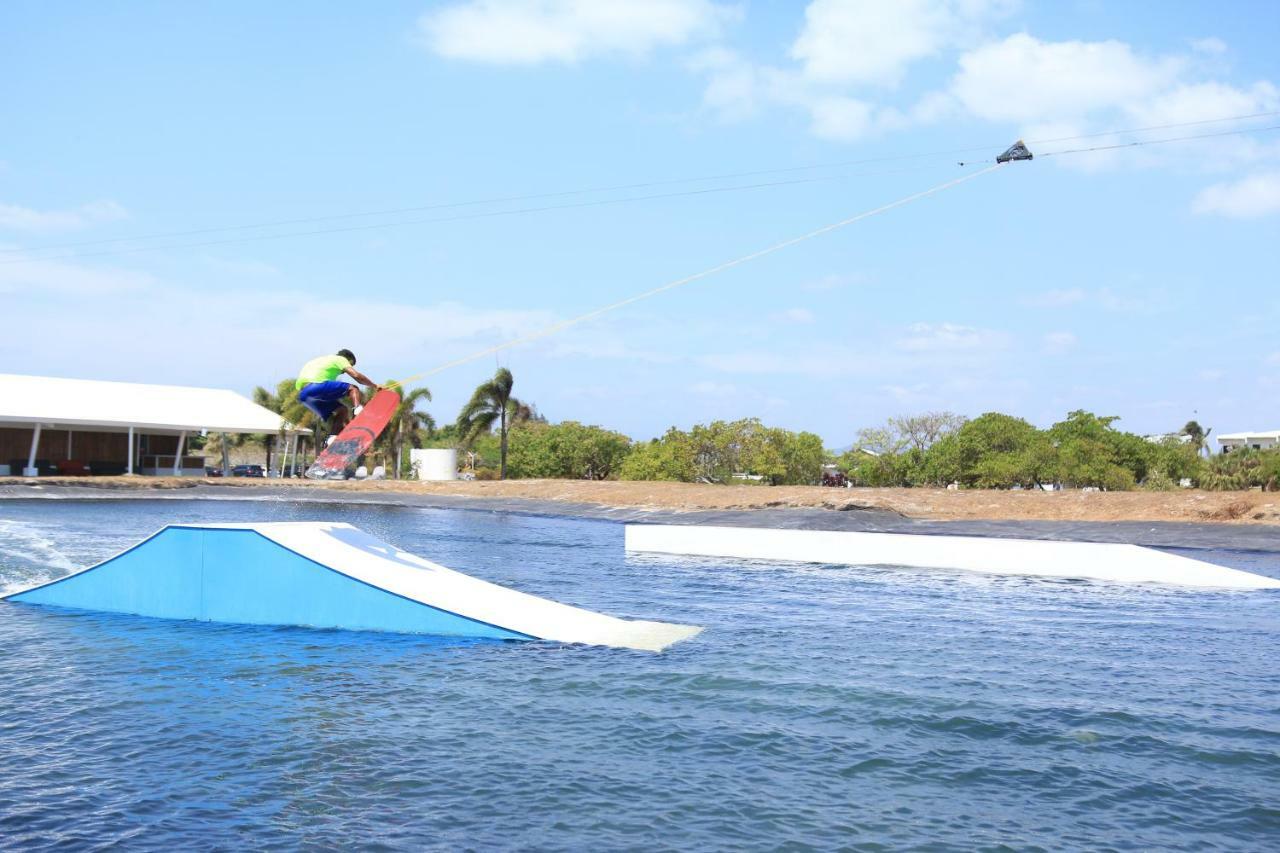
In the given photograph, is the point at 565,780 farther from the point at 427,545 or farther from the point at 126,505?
the point at 126,505

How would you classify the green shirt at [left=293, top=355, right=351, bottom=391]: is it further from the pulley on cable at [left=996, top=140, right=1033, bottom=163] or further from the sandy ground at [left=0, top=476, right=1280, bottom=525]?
the sandy ground at [left=0, top=476, right=1280, bottom=525]

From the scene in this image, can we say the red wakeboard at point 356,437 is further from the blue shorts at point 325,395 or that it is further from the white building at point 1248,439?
the white building at point 1248,439

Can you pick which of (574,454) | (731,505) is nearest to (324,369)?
(731,505)

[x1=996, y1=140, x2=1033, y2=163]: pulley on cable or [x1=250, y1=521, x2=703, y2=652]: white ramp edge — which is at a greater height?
[x1=996, y1=140, x2=1033, y2=163]: pulley on cable

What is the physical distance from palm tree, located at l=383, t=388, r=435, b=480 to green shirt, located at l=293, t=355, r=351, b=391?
127 feet

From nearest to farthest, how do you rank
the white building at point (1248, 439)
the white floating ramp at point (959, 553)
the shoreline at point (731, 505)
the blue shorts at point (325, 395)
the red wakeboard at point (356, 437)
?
the blue shorts at point (325, 395), the red wakeboard at point (356, 437), the white floating ramp at point (959, 553), the shoreline at point (731, 505), the white building at point (1248, 439)

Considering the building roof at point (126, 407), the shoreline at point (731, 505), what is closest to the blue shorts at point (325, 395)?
the shoreline at point (731, 505)

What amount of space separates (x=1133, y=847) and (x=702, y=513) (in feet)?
76.7

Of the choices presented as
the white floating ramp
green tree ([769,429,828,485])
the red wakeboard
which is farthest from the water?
green tree ([769,429,828,485])

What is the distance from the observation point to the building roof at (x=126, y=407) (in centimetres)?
3747

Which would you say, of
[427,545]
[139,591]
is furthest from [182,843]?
[427,545]

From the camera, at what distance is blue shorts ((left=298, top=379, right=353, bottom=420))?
401 inches

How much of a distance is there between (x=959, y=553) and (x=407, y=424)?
121ft

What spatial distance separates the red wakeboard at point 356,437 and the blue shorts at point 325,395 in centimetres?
48
